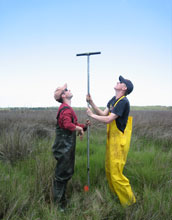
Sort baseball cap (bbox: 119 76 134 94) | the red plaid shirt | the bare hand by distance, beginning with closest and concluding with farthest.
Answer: the red plaid shirt
baseball cap (bbox: 119 76 134 94)
the bare hand

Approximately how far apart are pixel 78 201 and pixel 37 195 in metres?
0.56

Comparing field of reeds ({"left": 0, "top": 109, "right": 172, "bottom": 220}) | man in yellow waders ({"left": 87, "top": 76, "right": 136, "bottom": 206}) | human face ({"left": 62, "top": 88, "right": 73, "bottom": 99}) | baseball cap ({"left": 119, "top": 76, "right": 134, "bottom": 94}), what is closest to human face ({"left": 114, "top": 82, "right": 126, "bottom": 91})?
baseball cap ({"left": 119, "top": 76, "right": 134, "bottom": 94})

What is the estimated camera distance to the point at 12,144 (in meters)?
3.93

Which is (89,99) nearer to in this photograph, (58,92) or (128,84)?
(58,92)

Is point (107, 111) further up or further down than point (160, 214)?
further up

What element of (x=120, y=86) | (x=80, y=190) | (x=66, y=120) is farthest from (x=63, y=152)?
(x=120, y=86)

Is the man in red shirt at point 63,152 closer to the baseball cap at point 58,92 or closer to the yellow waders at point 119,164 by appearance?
the baseball cap at point 58,92

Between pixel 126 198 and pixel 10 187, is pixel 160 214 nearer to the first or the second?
pixel 126 198

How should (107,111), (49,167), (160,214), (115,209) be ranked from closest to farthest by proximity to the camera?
(160,214)
(115,209)
(49,167)
(107,111)

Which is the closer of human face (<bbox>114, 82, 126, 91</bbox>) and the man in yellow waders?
the man in yellow waders

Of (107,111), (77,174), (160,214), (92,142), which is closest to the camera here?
(160,214)

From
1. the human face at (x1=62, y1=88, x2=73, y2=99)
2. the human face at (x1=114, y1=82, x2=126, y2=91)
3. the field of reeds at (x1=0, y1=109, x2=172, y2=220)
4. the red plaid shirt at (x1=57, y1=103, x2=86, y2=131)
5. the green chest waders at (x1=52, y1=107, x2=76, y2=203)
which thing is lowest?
the field of reeds at (x1=0, y1=109, x2=172, y2=220)

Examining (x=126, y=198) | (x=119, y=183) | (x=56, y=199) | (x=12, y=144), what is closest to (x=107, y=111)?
(x=119, y=183)

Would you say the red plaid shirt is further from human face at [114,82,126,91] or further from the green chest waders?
human face at [114,82,126,91]
